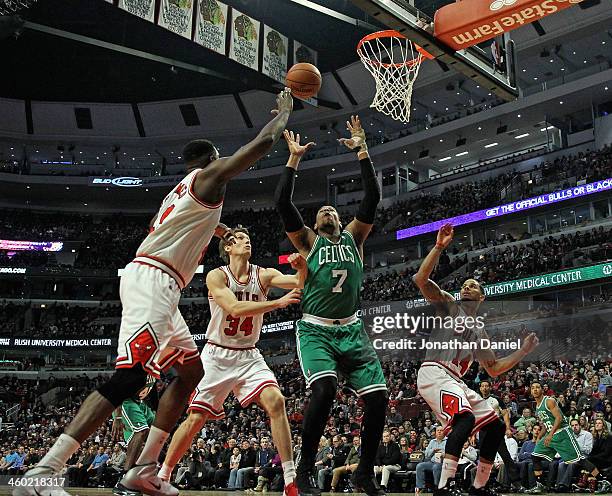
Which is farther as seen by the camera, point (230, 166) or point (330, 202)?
point (330, 202)

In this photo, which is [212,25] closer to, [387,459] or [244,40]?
[244,40]

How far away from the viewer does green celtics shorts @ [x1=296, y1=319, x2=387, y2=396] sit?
17.0 feet

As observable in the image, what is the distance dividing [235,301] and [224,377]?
85cm

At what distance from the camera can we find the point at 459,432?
5.78 meters

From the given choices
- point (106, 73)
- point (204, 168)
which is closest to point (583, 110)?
point (106, 73)

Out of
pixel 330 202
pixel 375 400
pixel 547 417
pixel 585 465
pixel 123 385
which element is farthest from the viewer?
pixel 330 202

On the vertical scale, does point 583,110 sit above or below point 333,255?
above

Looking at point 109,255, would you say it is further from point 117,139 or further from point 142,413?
point 142,413

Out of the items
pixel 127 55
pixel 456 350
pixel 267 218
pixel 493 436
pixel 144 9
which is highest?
pixel 127 55

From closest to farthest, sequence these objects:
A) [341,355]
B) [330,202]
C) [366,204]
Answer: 1. [341,355]
2. [366,204]
3. [330,202]

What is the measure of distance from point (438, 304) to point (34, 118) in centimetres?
4045

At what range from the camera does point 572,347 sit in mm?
23172

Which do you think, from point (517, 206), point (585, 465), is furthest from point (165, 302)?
point (517, 206)

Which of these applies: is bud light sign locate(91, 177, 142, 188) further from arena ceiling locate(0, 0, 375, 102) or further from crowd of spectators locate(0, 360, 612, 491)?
crowd of spectators locate(0, 360, 612, 491)
